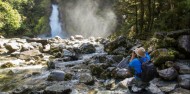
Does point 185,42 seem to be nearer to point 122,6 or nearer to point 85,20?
point 122,6

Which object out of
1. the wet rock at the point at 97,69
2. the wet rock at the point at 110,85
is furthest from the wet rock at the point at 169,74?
the wet rock at the point at 97,69

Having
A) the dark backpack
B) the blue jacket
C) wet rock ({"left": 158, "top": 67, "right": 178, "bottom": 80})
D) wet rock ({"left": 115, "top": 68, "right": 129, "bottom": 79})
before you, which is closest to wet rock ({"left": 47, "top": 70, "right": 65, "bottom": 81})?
wet rock ({"left": 115, "top": 68, "right": 129, "bottom": 79})

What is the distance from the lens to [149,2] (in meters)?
27.6

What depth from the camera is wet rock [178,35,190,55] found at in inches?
621

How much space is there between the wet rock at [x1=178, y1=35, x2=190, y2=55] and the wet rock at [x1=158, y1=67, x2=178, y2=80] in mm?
3321

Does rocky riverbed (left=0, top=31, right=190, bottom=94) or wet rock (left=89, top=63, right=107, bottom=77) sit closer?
rocky riverbed (left=0, top=31, right=190, bottom=94)

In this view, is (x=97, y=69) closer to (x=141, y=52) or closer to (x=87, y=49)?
(x=141, y=52)

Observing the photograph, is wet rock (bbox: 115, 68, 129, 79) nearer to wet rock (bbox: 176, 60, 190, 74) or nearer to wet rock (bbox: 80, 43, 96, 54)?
wet rock (bbox: 176, 60, 190, 74)

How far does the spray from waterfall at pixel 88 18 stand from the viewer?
54531 mm

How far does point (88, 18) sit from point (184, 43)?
4663cm

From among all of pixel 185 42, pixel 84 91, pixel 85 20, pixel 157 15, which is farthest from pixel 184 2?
pixel 85 20

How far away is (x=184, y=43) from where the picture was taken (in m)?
16.0

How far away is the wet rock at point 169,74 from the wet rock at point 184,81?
0.33m

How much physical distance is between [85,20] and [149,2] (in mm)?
35749
